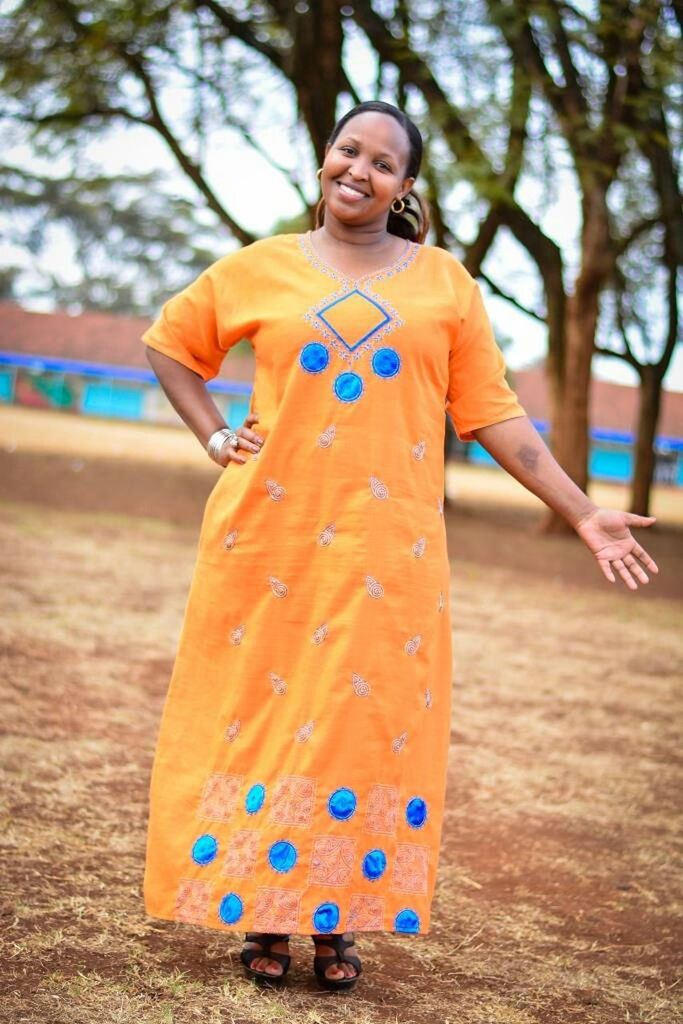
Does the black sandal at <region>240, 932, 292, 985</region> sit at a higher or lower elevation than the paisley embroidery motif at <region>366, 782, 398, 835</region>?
lower

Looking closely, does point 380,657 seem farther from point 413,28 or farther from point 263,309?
point 413,28

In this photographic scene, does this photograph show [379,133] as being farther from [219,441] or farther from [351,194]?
[219,441]

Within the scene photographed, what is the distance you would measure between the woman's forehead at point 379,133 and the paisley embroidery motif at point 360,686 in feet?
3.98

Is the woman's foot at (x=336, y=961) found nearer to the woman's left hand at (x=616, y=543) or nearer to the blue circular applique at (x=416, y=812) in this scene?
the blue circular applique at (x=416, y=812)

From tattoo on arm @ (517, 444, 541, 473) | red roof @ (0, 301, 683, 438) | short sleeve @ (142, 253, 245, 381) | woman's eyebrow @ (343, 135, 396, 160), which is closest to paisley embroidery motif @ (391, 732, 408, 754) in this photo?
tattoo on arm @ (517, 444, 541, 473)

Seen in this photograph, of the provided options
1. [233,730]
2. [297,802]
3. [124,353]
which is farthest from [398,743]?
[124,353]

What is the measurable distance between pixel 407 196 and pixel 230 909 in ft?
5.67

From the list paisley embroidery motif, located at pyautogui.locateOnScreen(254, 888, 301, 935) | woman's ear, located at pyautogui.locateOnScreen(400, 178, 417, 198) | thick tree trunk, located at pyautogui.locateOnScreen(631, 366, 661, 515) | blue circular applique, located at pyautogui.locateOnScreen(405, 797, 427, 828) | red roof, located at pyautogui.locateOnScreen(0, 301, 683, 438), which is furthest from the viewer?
red roof, located at pyautogui.locateOnScreen(0, 301, 683, 438)

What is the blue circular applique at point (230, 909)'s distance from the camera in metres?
2.68

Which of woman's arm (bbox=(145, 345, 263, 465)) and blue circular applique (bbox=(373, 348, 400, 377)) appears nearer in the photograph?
blue circular applique (bbox=(373, 348, 400, 377))

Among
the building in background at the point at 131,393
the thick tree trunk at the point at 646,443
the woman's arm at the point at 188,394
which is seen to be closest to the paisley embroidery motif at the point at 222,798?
the woman's arm at the point at 188,394

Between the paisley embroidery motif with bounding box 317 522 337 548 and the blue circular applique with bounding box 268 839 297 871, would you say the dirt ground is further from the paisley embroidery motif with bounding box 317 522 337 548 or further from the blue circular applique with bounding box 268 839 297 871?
the paisley embroidery motif with bounding box 317 522 337 548

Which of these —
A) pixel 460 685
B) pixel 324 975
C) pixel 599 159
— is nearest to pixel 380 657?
pixel 324 975

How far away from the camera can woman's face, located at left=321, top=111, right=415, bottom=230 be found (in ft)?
9.15
